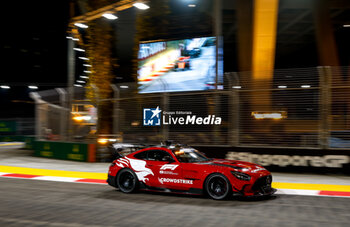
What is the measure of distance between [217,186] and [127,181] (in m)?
2.45

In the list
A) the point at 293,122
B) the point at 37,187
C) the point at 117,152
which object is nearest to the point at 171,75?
the point at 117,152

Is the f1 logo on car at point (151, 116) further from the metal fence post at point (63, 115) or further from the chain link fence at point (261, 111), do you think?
the metal fence post at point (63, 115)

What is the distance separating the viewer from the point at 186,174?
8.52 meters

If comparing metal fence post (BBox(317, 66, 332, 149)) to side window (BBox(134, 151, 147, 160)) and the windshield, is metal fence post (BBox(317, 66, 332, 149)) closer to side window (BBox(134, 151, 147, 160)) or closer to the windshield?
the windshield

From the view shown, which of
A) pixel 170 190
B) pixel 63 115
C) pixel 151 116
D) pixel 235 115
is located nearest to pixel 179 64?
pixel 151 116

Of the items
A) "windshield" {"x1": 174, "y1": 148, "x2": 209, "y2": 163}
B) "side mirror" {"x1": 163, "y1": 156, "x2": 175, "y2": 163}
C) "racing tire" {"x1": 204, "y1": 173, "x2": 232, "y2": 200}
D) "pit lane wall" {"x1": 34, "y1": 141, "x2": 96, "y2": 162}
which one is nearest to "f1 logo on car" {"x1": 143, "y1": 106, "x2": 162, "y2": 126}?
"pit lane wall" {"x1": 34, "y1": 141, "x2": 96, "y2": 162}

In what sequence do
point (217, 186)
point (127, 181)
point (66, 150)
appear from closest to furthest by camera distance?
point (217, 186) → point (127, 181) → point (66, 150)

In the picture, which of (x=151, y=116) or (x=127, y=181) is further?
(x=151, y=116)

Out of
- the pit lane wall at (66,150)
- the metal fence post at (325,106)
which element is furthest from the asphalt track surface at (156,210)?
the pit lane wall at (66,150)

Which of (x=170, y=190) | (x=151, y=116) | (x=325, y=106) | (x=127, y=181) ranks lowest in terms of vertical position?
(x=170, y=190)

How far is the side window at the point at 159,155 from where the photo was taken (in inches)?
354

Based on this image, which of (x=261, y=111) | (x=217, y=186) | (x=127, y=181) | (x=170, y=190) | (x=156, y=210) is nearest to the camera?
(x=156, y=210)

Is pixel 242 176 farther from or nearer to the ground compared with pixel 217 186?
farther from the ground

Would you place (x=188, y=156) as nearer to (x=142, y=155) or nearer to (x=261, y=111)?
(x=142, y=155)
